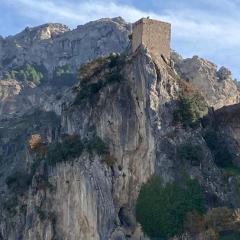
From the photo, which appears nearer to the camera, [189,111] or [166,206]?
[166,206]

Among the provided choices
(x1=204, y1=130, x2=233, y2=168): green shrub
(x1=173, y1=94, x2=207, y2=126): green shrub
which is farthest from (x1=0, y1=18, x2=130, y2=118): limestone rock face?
(x1=204, y1=130, x2=233, y2=168): green shrub

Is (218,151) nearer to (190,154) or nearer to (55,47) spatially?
(190,154)

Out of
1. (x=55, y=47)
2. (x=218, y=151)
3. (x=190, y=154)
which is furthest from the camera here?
(x=55, y=47)

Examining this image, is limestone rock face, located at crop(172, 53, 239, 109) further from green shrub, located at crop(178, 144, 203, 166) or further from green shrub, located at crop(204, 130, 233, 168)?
green shrub, located at crop(178, 144, 203, 166)

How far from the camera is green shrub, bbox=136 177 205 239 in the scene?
163 feet

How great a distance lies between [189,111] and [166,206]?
7.71 m

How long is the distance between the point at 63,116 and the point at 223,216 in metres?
16.7

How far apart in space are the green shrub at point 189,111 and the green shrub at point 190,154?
216cm

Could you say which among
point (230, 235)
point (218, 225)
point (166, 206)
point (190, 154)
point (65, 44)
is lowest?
point (230, 235)

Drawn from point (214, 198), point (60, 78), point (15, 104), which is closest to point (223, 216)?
point (214, 198)

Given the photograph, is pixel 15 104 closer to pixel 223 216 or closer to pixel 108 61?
pixel 108 61

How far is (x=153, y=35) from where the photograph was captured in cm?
5562

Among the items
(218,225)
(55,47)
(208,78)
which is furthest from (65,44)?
(218,225)

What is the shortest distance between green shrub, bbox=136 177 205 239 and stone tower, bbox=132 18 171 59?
10.3 meters
